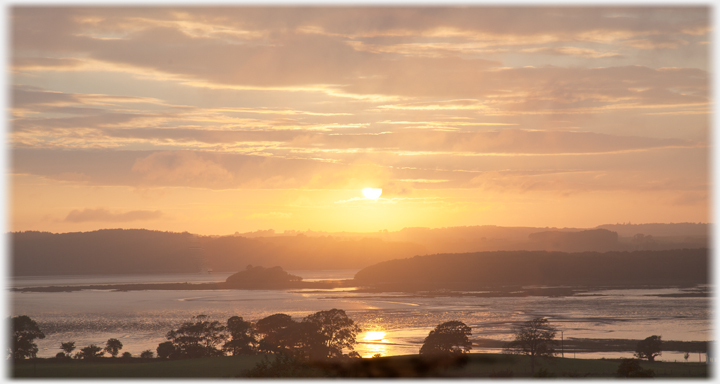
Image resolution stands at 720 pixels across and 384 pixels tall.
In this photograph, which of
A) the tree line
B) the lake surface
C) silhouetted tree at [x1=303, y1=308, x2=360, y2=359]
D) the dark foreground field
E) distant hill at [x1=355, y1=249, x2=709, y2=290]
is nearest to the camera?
the dark foreground field

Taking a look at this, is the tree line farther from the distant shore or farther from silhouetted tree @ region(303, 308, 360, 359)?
the distant shore

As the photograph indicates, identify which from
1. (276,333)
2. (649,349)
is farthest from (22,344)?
(649,349)

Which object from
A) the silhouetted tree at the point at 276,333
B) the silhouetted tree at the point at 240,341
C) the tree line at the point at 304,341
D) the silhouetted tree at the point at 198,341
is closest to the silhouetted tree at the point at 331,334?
the tree line at the point at 304,341

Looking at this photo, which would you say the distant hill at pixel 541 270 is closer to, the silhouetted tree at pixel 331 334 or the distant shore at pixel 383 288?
the distant shore at pixel 383 288

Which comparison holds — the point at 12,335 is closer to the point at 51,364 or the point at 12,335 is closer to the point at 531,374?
the point at 51,364

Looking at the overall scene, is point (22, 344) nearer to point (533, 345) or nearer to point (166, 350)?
point (166, 350)

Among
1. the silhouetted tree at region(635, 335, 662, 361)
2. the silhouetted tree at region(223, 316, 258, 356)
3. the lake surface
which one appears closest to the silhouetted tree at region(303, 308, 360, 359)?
the silhouetted tree at region(223, 316, 258, 356)
